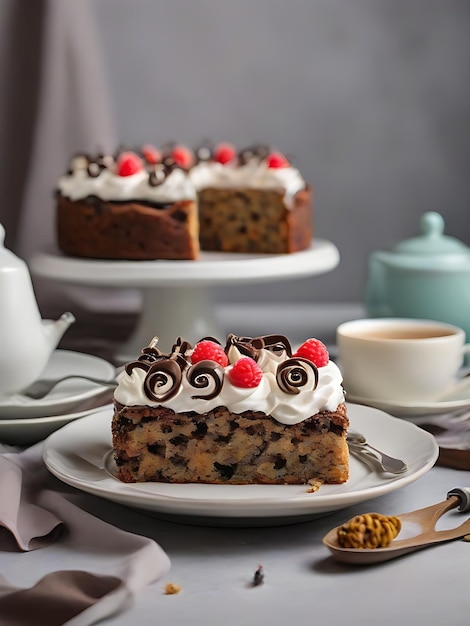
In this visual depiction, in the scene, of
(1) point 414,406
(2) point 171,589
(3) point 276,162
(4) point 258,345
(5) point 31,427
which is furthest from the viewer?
(3) point 276,162

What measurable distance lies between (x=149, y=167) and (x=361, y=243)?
40.8 inches

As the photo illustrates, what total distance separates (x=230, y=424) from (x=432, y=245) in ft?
4.18

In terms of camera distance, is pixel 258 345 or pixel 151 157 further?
pixel 151 157

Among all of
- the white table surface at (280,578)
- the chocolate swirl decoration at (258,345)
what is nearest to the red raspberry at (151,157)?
the chocolate swirl decoration at (258,345)

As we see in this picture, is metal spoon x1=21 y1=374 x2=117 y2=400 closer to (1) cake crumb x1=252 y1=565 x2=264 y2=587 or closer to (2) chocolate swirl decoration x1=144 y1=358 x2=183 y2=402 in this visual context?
Result: (2) chocolate swirl decoration x1=144 y1=358 x2=183 y2=402

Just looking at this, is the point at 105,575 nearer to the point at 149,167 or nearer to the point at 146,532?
the point at 146,532

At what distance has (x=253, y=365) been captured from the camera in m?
1.57

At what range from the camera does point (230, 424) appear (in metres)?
1.58

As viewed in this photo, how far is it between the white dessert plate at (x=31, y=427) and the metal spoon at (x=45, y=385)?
90mm

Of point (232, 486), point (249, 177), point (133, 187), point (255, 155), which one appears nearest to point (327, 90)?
point (255, 155)

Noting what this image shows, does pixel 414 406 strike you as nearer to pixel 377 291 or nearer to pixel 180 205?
pixel 377 291

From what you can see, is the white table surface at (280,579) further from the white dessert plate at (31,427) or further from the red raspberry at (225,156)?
the red raspberry at (225,156)

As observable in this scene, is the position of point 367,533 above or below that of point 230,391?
below

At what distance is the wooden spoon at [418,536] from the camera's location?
54.5 inches
